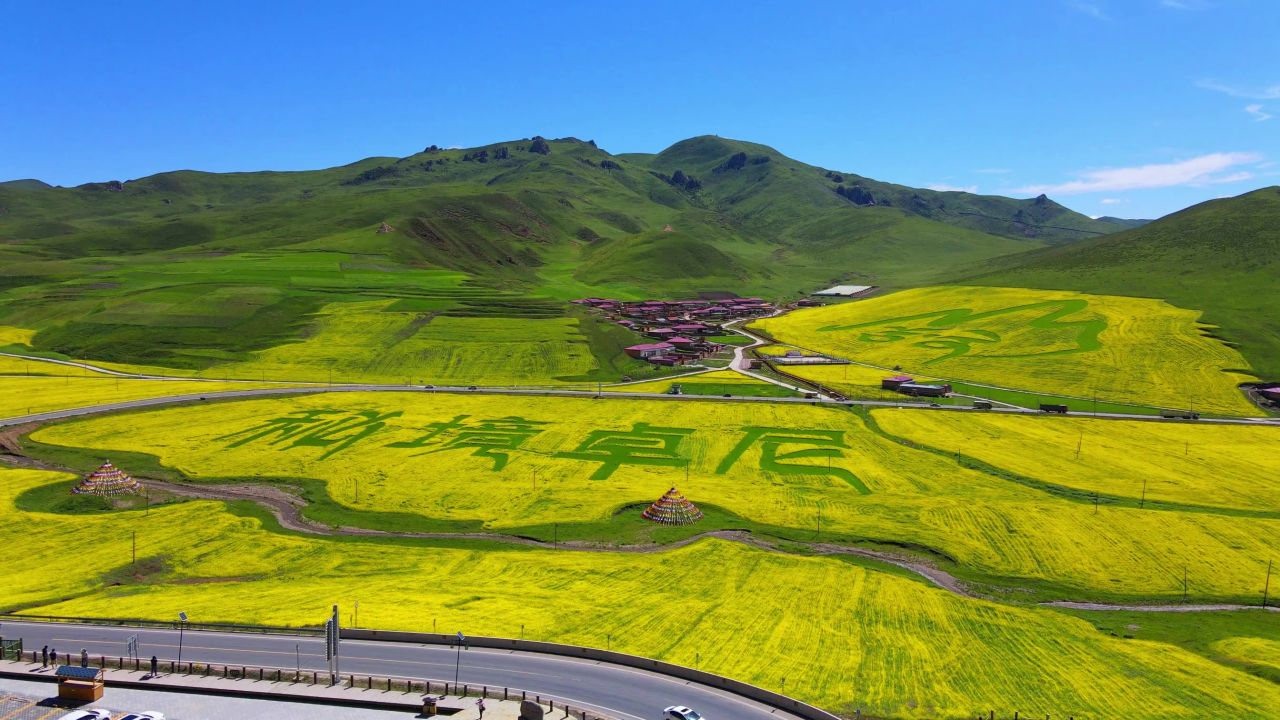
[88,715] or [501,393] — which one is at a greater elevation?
[501,393]

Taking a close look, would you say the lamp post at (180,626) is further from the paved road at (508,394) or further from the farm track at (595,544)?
the paved road at (508,394)

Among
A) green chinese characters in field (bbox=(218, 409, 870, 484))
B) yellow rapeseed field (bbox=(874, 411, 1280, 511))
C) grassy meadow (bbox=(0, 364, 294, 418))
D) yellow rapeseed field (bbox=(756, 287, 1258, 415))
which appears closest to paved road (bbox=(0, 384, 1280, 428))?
grassy meadow (bbox=(0, 364, 294, 418))

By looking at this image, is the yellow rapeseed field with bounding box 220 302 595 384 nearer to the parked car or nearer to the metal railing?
the metal railing

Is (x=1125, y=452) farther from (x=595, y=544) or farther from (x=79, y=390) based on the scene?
(x=79, y=390)

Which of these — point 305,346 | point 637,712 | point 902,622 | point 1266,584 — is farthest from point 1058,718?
point 305,346

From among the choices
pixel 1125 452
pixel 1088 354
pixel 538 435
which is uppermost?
pixel 1088 354

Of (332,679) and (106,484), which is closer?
(332,679)

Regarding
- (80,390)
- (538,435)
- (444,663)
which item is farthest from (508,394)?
(444,663)
